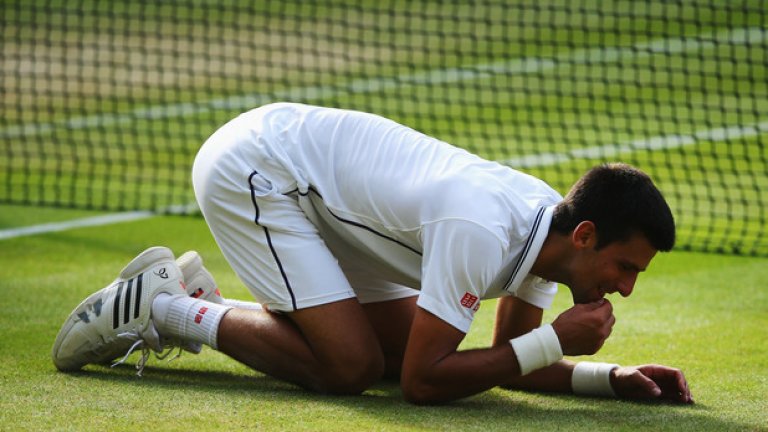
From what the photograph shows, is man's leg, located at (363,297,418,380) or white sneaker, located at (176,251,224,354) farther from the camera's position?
white sneaker, located at (176,251,224,354)

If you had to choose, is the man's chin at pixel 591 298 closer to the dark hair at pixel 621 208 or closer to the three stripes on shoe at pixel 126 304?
the dark hair at pixel 621 208

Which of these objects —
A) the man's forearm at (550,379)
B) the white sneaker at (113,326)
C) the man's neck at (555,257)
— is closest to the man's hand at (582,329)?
the man's neck at (555,257)

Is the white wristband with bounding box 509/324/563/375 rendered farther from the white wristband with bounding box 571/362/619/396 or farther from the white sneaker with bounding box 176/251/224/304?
the white sneaker with bounding box 176/251/224/304

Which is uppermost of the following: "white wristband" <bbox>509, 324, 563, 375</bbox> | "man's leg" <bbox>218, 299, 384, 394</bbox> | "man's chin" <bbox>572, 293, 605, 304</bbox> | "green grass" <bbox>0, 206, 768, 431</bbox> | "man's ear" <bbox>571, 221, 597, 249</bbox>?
"man's ear" <bbox>571, 221, 597, 249</bbox>

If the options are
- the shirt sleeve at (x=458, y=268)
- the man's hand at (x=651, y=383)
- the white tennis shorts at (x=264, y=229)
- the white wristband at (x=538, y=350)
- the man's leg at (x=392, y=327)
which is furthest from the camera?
the man's leg at (x=392, y=327)

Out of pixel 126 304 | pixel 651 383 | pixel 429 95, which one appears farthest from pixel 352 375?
pixel 429 95

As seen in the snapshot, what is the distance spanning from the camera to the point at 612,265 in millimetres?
3865

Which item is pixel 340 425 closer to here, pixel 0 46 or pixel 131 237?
pixel 131 237

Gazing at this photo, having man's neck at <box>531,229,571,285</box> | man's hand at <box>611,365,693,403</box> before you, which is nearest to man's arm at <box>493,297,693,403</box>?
man's hand at <box>611,365,693,403</box>

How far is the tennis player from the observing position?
3.84 meters

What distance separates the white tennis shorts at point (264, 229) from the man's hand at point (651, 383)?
926mm

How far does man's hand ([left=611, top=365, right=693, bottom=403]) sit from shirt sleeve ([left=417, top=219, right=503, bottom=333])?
631mm

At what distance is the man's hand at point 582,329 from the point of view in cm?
388

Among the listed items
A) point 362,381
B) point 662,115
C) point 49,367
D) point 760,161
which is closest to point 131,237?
point 49,367
